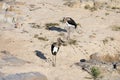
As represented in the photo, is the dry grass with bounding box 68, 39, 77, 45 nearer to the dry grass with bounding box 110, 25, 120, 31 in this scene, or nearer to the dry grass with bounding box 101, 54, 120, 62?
the dry grass with bounding box 101, 54, 120, 62

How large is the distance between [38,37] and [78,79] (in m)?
5.99

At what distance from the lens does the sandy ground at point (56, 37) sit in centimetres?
1939

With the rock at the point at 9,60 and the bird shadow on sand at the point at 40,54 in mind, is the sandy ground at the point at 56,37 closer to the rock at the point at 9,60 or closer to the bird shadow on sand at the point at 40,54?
the bird shadow on sand at the point at 40,54

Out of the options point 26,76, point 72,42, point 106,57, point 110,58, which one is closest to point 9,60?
point 26,76

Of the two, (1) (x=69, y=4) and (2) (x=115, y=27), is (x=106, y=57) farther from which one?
(1) (x=69, y=4)

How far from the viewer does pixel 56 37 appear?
24125 mm

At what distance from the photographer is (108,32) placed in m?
25.3

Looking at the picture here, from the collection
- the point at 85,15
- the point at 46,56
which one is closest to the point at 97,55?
the point at 46,56

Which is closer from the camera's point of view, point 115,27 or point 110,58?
point 110,58

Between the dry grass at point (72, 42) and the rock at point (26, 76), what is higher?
the dry grass at point (72, 42)

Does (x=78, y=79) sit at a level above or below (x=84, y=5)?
below

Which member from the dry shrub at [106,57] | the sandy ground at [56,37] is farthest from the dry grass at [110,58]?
the sandy ground at [56,37]

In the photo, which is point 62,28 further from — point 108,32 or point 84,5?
point 84,5

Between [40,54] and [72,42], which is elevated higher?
[72,42]
